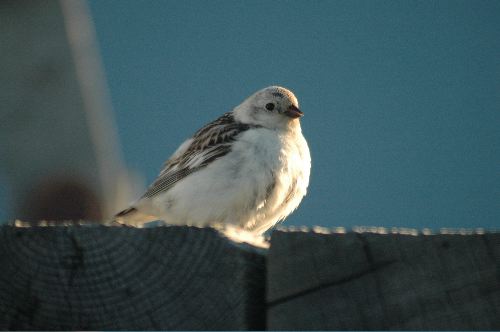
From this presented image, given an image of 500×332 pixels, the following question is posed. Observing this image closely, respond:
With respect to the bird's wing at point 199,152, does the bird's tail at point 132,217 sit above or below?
below

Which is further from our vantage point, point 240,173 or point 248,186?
point 240,173

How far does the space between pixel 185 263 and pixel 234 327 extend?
0.93 ft

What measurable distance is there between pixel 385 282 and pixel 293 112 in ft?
14.1

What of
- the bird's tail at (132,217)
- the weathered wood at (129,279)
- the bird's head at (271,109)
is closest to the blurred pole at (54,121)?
the bird's tail at (132,217)

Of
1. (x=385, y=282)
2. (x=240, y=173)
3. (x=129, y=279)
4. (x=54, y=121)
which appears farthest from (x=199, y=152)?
(x=385, y=282)

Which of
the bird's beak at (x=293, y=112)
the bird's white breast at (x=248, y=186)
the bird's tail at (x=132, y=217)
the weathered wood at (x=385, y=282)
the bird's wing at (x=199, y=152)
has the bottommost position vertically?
the weathered wood at (x=385, y=282)

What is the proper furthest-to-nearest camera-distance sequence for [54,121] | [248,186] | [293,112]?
1. [54,121]
2. [293,112]
3. [248,186]

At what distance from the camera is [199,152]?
21.8ft

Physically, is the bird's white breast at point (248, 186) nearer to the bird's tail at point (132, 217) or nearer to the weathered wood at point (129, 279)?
the bird's tail at point (132, 217)

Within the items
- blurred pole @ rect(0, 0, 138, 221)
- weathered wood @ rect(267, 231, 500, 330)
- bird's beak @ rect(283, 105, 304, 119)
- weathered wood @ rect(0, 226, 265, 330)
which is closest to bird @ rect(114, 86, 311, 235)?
bird's beak @ rect(283, 105, 304, 119)

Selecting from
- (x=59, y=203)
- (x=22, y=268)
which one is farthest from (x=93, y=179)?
(x=22, y=268)

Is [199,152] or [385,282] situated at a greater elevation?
[199,152]

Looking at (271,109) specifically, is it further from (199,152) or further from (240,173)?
(240,173)

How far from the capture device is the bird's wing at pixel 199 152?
6434 millimetres
